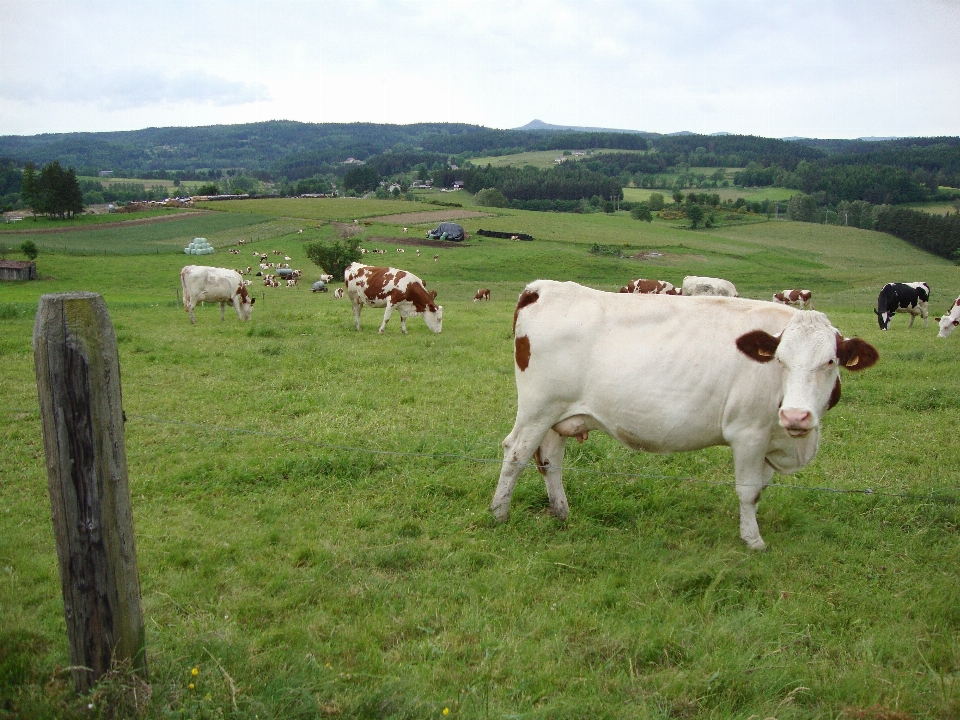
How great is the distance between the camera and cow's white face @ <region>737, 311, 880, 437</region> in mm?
5672

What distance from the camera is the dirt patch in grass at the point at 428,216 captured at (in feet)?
306

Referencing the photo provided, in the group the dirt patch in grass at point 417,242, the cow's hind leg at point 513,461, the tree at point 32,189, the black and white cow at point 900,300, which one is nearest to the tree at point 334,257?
the dirt patch in grass at point 417,242

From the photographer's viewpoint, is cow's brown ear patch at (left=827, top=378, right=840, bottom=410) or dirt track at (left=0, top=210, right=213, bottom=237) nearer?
cow's brown ear patch at (left=827, top=378, right=840, bottom=410)

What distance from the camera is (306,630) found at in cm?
482

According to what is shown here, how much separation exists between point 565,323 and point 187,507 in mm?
4244

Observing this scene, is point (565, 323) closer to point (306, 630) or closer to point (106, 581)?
point (306, 630)

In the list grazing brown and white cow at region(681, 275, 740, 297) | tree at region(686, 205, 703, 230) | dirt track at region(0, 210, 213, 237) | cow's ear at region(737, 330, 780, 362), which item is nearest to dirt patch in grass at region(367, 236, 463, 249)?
dirt track at region(0, 210, 213, 237)

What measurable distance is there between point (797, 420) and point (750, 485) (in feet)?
3.53

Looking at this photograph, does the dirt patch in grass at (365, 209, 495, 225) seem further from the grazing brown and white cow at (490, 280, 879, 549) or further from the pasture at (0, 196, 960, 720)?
the grazing brown and white cow at (490, 280, 879, 549)

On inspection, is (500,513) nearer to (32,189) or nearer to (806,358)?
(806,358)

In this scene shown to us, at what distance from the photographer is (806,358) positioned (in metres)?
5.77

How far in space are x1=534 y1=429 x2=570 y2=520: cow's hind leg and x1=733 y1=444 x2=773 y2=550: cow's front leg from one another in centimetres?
169

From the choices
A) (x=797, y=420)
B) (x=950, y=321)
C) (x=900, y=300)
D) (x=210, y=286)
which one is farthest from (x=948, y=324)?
(x=210, y=286)

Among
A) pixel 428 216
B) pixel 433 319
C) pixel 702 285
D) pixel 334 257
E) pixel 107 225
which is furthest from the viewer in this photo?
pixel 428 216
